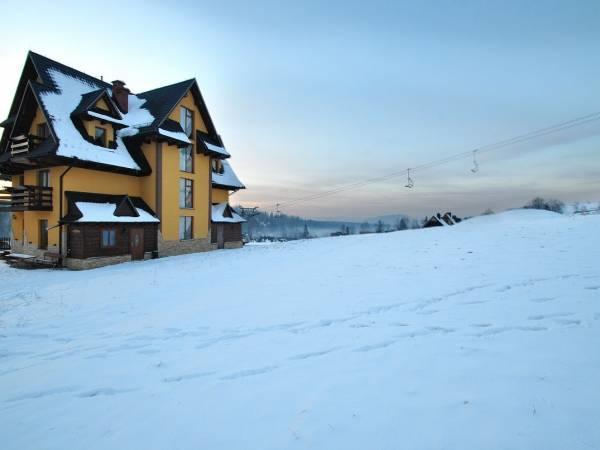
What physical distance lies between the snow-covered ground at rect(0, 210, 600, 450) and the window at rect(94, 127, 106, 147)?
47.6 ft

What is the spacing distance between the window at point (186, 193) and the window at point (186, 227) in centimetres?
105

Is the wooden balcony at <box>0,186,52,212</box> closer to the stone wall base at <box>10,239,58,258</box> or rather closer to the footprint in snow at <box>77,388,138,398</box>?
the stone wall base at <box>10,239,58,258</box>

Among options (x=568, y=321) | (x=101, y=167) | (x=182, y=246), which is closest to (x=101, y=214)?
(x=101, y=167)

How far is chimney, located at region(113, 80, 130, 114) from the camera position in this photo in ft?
79.3

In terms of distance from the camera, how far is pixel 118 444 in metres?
3.26

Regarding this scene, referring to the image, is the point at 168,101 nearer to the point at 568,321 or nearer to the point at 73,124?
the point at 73,124

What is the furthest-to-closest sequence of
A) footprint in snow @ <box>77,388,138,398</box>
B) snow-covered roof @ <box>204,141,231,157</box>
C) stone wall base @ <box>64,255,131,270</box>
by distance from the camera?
snow-covered roof @ <box>204,141,231,157</box>
stone wall base @ <box>64,255,131,270</box>
footprint in snow @ <box>77,388,138,398</box>

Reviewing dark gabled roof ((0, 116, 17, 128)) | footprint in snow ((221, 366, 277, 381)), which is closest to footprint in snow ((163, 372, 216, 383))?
footprint in snow ((221, 366, 277, 381))

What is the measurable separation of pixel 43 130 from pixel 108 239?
862 centimetres

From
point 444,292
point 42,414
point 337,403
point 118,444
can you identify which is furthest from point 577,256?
point 42,414

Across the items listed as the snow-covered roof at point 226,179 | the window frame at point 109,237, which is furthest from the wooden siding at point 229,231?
the window frame at point 109,237

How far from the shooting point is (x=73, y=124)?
795 inches

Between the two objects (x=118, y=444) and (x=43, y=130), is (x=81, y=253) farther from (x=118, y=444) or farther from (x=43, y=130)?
(x=118, y=444)

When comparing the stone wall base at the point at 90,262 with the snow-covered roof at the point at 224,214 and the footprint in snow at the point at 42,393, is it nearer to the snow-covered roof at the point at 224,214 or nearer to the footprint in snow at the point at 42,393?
the snow-covered roof at the point at 224,214
